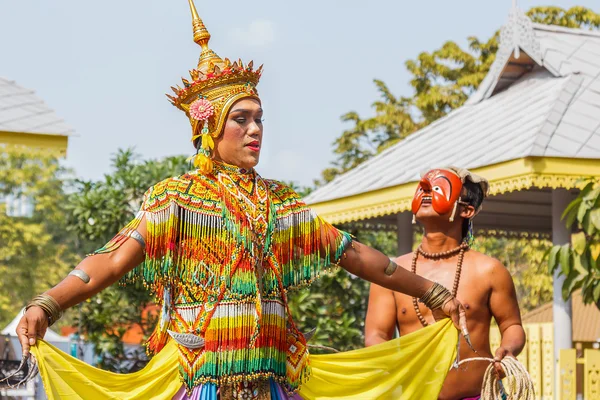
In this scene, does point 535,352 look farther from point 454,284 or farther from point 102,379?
point 102,379

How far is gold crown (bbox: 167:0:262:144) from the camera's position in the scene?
14.1ft

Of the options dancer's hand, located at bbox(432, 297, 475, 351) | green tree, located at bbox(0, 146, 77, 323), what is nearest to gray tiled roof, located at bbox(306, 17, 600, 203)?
dancer's hand, located at bbox(432, 297, 475, 351)

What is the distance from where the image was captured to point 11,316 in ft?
133

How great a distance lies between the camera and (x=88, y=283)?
157 inches

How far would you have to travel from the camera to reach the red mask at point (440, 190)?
5.68 metres

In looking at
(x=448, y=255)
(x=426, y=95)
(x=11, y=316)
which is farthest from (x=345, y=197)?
(x=11, y=316)

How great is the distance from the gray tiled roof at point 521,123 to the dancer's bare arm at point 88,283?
6.39m

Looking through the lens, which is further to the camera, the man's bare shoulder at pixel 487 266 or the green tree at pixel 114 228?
the green tree at pixel 114 228

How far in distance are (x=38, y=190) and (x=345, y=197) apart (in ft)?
106

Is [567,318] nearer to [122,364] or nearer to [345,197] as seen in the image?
[345,197]

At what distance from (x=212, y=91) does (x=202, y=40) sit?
11.6 inches

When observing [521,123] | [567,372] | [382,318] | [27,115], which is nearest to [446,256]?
[382,318]

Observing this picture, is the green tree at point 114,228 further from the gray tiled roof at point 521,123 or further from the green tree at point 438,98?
the green tree at point 438,98

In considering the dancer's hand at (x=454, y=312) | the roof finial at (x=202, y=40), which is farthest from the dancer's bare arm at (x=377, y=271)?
the roof finial at (x=202, y=40)
